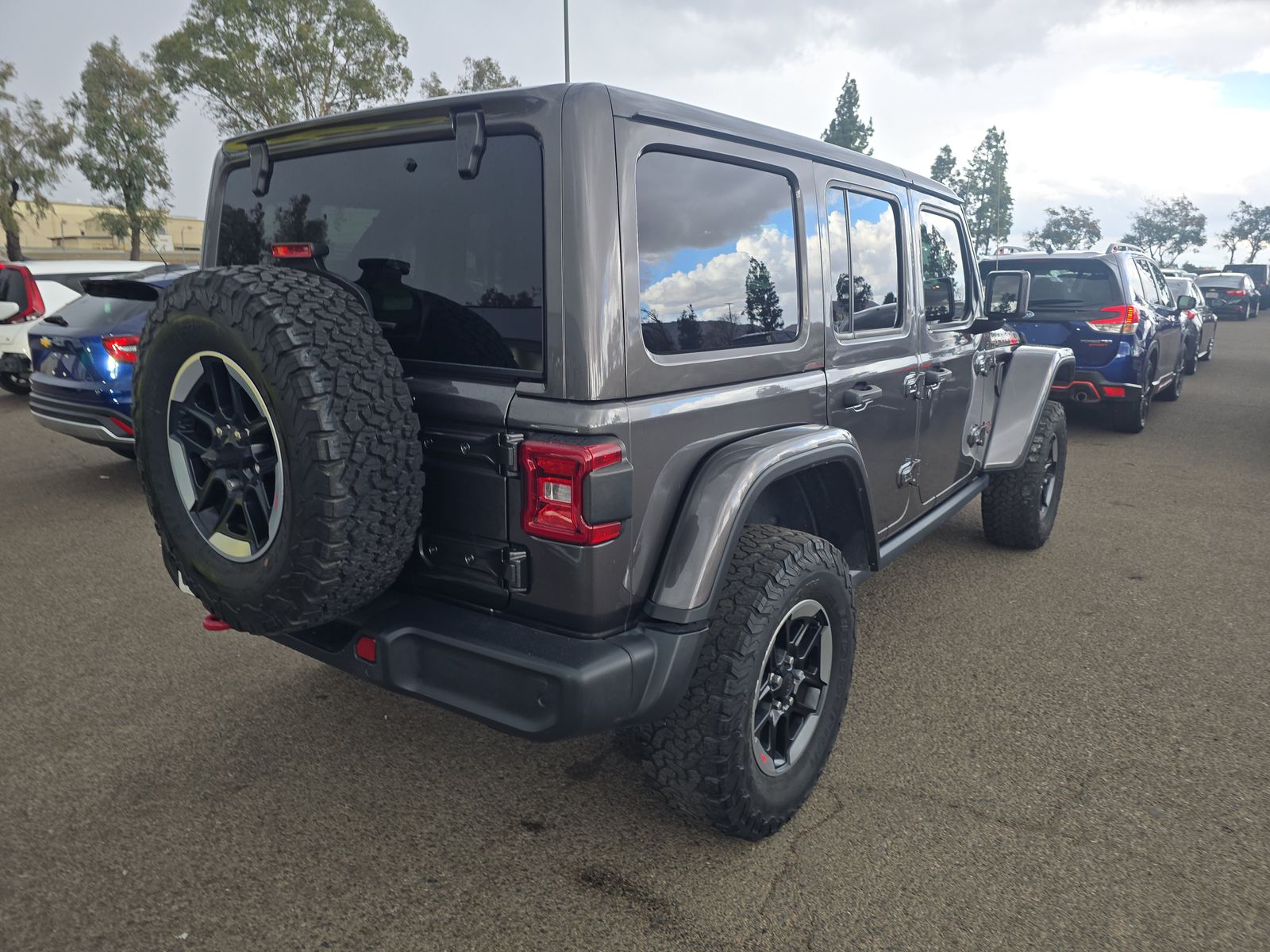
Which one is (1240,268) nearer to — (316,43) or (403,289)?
(316,43)

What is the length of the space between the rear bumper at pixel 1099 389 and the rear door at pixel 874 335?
18.3 feet

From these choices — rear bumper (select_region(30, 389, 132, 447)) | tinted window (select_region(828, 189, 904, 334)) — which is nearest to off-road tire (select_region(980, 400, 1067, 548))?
tinted window (select_region(828, 189, 904, 334))

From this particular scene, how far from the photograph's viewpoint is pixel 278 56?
1038 inches

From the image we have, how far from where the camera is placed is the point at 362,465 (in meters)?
2.06

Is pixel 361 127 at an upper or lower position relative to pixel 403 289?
upper

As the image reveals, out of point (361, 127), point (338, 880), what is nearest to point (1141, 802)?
point (338, 880)

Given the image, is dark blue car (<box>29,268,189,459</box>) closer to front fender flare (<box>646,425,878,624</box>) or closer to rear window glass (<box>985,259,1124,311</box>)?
front fender flare (<box>646,425,878,624</box>)

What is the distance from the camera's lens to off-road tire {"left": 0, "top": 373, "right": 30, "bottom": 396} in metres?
11.0

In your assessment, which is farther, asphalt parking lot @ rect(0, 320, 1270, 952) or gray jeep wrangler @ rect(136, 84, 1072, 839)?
asphalt parking lot @ rect(0, 320, 1270, 952)

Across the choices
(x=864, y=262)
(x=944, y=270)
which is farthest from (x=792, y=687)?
(x=944, y=270)

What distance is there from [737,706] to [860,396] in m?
1.23

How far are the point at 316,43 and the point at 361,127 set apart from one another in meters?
27.9

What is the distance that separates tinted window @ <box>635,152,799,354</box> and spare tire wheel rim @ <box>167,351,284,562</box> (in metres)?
0.98

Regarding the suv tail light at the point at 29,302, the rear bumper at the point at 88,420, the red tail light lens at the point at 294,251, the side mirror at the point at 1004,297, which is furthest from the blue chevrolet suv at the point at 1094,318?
the suv tail light at the point at 29,302
